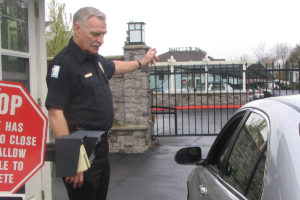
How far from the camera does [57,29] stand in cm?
1850

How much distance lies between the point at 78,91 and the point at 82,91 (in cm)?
3

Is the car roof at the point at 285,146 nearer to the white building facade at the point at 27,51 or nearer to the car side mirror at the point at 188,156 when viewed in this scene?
the car side mirror at the point at 188,156

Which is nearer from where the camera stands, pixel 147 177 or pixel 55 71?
pixel 55 71

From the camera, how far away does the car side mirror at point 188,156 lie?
3127 mm

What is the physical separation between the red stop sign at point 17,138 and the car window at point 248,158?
42.1 inches

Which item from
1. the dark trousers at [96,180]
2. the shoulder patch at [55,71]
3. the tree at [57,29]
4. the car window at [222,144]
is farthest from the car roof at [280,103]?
the tree at [57,29]

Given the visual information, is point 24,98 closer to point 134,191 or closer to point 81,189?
point 81,189

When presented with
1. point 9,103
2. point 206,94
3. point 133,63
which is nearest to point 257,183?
point 9,103

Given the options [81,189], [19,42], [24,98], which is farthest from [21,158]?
[19,42]

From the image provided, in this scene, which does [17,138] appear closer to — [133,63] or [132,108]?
[133,63]

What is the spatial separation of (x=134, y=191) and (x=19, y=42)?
258cm

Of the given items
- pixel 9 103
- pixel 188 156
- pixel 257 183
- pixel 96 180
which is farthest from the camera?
pixel 188 156

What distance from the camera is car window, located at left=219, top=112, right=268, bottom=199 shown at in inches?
74.5

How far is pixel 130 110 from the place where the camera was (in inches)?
323
